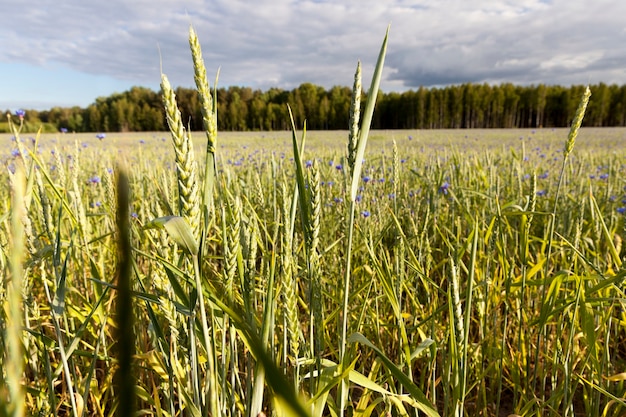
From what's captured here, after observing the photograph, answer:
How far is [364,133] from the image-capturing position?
1.91 ft

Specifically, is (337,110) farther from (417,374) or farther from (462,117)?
(417,374)

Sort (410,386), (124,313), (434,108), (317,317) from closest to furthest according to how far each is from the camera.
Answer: (124,313), (410,386), (317,317), (434,108)

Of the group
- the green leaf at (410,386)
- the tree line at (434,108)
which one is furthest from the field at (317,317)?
the tree line at (434,108)

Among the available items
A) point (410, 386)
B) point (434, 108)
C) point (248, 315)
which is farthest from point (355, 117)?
point (434, 108)

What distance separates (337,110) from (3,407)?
45.2 m

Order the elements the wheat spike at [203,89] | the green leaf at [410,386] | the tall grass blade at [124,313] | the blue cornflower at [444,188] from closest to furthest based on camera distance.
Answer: the tall grass blade at [124,313]
the wheat spike at [203,89]
the green leaf at [410,386]
the blue cornflower at [444,188]

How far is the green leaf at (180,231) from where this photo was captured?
476 millimetres

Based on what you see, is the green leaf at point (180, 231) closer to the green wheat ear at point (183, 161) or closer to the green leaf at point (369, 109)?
the green wheat ear at point (183, 161)

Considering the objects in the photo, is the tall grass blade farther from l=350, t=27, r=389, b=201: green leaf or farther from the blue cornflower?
the blue cornflower

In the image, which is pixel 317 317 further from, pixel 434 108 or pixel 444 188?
pixel 434 108

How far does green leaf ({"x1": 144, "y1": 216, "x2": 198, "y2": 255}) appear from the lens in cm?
48

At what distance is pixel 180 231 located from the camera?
487mm

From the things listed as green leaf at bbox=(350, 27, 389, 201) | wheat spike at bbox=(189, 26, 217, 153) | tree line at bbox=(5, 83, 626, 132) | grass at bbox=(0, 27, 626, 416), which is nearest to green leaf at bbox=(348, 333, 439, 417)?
grass at bbox=(0, 27, 626, 416)

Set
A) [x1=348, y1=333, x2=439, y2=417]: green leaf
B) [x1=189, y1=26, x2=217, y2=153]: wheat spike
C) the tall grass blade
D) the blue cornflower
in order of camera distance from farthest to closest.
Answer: the blue cornflower → [x1=348, y1=333, x2=439, y2=417]: green leaf → [x1=189, y1=26, x2=217, y2=153]: wheat spike → the tall grass blade
